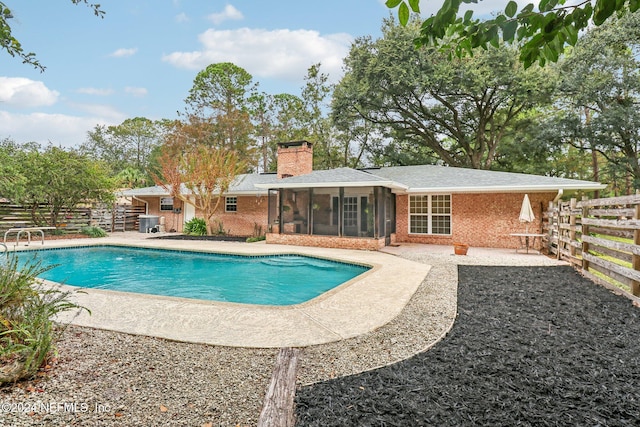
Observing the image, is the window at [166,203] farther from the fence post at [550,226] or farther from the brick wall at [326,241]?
the fence post at [550,226]

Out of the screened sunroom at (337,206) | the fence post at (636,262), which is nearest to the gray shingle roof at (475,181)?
the screened sunroom at (337,206)

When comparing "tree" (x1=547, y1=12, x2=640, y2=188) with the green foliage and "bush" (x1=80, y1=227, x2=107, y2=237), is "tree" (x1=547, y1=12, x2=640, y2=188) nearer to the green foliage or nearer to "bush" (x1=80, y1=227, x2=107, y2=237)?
the green foliage

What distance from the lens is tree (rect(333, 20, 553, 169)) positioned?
53.8 ft

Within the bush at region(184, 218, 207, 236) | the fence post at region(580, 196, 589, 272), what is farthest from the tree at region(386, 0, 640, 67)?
the bush at region(184, 218, 207, 236)

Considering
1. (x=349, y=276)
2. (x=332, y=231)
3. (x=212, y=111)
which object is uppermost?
(x=212, y=111)

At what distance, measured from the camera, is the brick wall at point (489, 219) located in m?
11.6

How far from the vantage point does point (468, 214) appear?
40.7 ft

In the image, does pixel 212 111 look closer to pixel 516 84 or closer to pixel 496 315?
pixel 516 84

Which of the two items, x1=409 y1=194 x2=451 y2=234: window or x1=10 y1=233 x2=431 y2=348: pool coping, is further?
x1=409 y1=194 x2=451 y2=234: window

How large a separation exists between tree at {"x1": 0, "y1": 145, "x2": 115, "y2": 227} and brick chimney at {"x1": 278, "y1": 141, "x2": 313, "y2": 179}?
8.46 meters

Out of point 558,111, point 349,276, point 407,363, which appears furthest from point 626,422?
point 558,111

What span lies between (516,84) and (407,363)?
17.9 meters

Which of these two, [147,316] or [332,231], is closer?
[147,316]

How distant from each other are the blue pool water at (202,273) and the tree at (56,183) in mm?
4182
